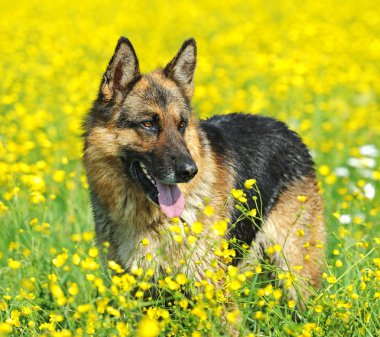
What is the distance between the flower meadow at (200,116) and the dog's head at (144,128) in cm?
51

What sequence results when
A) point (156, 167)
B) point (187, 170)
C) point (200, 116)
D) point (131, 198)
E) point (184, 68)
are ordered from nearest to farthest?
1. point (187, 170)
2. point (156, 167)
3. point (131, 198)
4. point (184, 68)
5. point (200, 116)

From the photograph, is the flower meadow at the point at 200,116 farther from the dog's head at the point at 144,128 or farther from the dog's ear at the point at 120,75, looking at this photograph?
the dog's ear at the point at 120,75

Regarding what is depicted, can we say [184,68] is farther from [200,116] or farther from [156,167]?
[200,116]

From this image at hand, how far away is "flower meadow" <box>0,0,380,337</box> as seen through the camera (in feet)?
10.8

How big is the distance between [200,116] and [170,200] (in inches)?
102

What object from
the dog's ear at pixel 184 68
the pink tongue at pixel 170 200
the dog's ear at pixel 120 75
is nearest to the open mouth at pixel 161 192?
the pink tongue at pixel 170 200

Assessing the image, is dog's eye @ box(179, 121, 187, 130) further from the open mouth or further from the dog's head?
the open mouth

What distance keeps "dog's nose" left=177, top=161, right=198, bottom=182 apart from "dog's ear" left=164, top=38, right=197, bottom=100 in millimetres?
815

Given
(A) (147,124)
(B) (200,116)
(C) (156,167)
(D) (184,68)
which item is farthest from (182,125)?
(B) (200,116)

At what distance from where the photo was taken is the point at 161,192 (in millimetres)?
4164

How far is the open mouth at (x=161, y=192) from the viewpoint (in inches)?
163

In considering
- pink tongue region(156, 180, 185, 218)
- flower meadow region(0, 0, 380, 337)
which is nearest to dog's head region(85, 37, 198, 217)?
pink tongue region(156, 180, 185, 218)

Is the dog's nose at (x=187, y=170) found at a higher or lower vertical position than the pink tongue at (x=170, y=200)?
higher

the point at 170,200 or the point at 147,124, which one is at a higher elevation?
the point at 147,124
